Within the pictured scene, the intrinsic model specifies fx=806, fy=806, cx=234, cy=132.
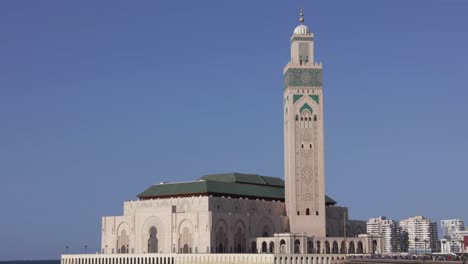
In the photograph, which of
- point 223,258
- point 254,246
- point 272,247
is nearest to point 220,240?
point 223,258

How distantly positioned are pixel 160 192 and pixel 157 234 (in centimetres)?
936

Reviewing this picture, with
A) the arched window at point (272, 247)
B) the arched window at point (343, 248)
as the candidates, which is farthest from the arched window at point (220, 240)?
the arched window at point (343, 248)

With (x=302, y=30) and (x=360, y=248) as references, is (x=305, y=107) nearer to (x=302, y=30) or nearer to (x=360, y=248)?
(x=302, y=30)

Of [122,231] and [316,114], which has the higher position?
[316,114]

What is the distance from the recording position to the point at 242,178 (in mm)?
149375

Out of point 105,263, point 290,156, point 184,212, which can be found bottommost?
point 105,263

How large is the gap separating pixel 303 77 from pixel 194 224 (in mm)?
32348

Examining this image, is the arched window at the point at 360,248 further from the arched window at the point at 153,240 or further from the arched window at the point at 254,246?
the arched window at the point at 153,240

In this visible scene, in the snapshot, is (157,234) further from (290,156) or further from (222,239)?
(290,156)

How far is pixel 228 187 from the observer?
141875 mm

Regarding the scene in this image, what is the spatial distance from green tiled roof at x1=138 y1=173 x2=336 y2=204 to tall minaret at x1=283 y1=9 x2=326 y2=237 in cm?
765

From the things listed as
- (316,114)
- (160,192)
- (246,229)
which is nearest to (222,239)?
(246,229)

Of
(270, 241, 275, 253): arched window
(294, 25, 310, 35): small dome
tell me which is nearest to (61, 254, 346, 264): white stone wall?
(270, 241, 275, 253): arched window

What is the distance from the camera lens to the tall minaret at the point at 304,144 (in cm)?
13850
